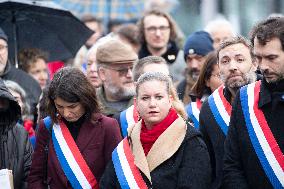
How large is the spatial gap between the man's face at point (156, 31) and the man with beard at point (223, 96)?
285 centimetres

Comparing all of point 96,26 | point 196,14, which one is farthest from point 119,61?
point 196,14

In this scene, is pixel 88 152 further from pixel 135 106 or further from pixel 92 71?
pixel 92 71

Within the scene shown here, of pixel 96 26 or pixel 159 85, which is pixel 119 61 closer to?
pixel 159 85

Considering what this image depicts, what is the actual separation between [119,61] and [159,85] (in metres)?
1.73

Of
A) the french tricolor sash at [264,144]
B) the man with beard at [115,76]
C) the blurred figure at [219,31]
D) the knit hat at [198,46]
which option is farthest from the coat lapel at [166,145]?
the blurred figure at [219,31]

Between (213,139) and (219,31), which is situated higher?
(219,31)

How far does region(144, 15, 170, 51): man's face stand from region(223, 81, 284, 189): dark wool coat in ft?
12.9

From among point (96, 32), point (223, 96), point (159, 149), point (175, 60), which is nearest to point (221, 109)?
point (223, 96)

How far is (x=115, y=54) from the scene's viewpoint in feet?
28.5

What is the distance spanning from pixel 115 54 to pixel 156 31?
81.9 inches

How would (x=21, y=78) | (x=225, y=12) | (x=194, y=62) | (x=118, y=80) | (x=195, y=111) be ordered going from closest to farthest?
1. (x=195, y=111)
2. (x=118, y=80)
3. (x=21, y=78)
4. (x=194, y=62)
5. (x=225, y=12)

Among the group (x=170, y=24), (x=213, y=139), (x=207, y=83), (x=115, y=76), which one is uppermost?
(x=170, y=24)

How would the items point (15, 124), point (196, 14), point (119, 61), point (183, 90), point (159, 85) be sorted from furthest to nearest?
1. point (196, 14)
2. point (183, 90)
3. point (119, 61)
4. point (15, 124)
5. point (159, 85)

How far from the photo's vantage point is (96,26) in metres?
13.0
